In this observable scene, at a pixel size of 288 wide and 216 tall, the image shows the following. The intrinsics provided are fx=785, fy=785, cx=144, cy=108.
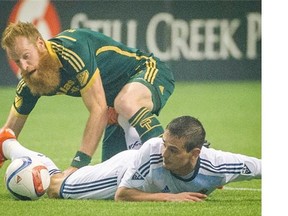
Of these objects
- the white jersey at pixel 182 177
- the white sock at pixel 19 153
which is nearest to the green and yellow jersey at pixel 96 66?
the white sock at pixel 19 153

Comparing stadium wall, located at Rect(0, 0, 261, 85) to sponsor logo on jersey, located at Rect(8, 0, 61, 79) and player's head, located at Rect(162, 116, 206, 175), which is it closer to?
sponsor logo on jersey, located at Rect(8, 0, 61, 79)

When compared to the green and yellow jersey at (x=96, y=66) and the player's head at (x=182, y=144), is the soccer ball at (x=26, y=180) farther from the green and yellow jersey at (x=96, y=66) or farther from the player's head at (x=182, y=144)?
the player's head at (x=182, y=144)

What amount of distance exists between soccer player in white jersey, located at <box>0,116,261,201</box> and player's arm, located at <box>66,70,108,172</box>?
100 mm

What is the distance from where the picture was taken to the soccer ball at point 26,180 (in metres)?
2.40

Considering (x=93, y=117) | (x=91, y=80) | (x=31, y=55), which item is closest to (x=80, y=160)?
(x=93, y=117)

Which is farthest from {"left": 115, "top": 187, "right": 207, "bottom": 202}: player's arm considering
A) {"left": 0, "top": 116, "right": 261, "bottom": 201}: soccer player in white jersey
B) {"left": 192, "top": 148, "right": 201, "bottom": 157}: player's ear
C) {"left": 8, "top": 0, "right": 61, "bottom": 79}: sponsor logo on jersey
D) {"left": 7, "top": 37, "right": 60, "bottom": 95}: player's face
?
{"left": 8, "top": 0, "right": 61, "bottom": 79}: sponsor logo on jersey

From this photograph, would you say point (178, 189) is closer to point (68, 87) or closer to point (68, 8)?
point (68, 87)

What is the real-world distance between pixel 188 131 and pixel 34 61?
1.93 feet

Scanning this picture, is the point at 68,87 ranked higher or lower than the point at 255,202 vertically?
higher

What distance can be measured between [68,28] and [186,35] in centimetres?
41

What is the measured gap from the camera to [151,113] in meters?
2.61

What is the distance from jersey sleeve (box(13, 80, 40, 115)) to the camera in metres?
2.67

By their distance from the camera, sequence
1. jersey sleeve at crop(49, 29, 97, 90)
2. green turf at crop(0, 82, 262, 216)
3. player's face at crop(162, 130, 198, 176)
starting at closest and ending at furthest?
1. player's face at crop(162, 130, 198, 176)
2. green turf at crop(0, 82, 262, 216)
3. jersey sleeve at crop(49, 29, 97, 90)

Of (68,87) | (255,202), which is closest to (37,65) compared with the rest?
(68,87)
